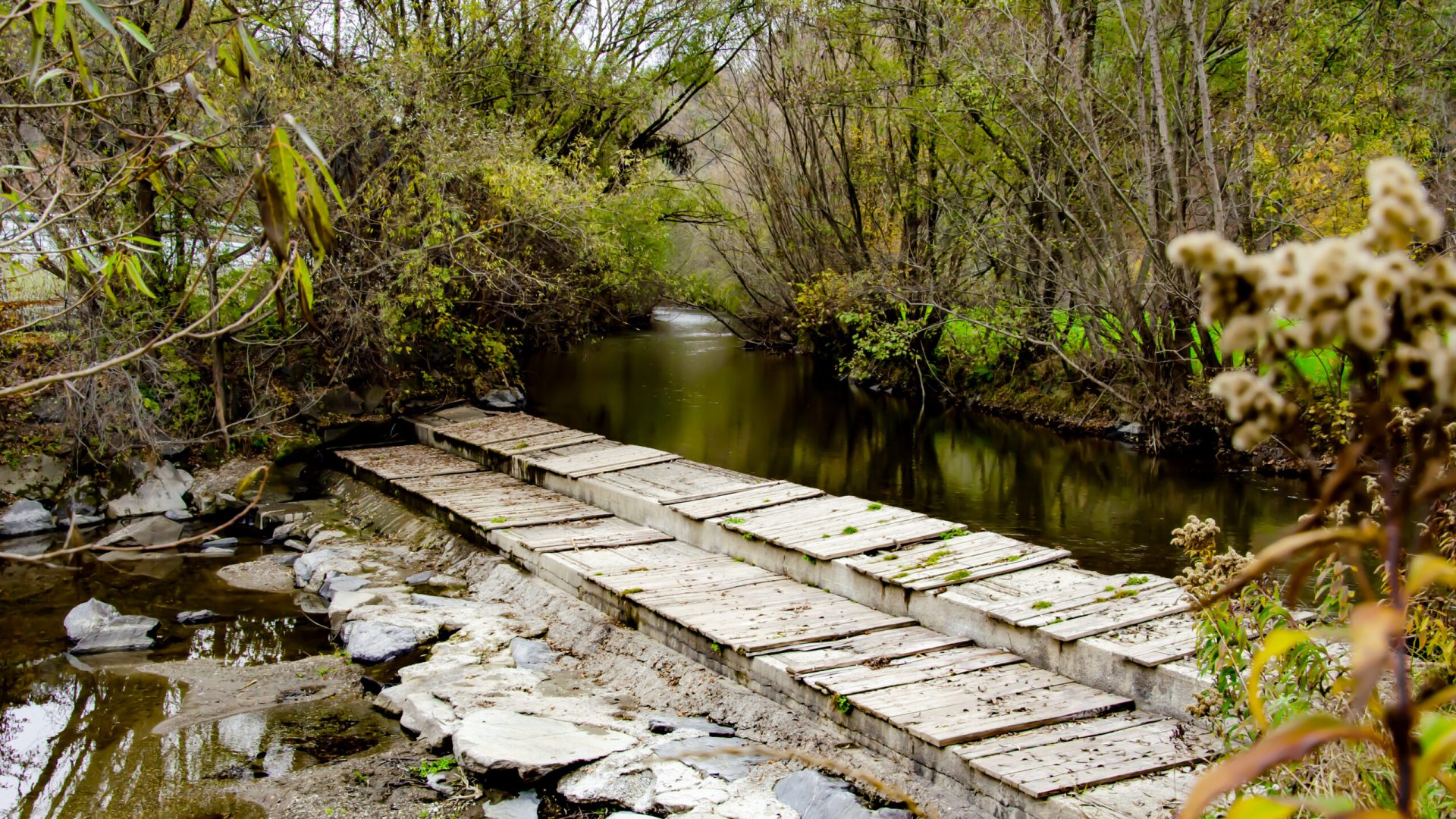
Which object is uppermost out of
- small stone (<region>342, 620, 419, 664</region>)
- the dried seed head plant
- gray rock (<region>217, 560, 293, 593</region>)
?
the dried seed head plant

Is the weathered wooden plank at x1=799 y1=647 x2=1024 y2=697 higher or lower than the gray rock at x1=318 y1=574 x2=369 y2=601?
higher

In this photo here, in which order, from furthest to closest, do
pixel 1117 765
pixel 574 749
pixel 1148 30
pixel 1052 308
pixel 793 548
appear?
pixel 1052 308 → pixel 1148 30 → pixel 793 548 → pixel 574 749 → pixel 1117 765

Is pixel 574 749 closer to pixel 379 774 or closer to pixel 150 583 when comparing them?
pixel 379 774

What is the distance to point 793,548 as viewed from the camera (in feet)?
24.9

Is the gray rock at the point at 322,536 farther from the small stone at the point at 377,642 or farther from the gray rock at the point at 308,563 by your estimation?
the small stone at the point at 377,642

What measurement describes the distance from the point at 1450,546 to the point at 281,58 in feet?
42.1

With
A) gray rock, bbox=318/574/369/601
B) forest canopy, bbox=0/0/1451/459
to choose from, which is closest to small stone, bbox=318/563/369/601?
gray rock, bbox=318/574/369/601

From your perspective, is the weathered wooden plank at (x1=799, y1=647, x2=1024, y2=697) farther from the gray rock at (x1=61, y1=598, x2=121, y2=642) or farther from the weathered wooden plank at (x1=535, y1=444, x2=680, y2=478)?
the gray rock at (x1=61, y1=598, x2=121, y2=642)

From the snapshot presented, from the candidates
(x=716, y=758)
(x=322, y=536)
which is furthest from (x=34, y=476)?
(x=716, y=758)

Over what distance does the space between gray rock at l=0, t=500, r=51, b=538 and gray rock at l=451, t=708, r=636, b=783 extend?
7.21 meters

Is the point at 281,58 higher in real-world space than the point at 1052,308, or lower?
higher

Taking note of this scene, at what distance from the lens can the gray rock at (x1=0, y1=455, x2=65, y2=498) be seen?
11.1m

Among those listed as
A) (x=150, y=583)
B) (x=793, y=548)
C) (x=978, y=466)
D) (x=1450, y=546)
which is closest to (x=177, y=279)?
(x=150, y=583)

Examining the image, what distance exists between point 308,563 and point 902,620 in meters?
5.66
